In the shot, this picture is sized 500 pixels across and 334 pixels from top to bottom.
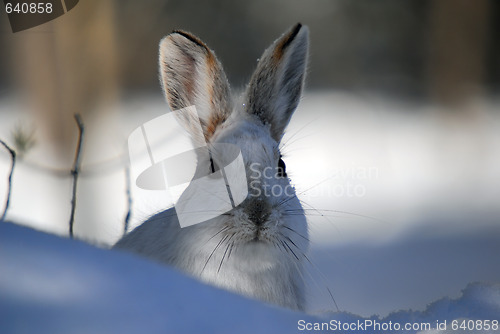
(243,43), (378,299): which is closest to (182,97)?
(378,299)

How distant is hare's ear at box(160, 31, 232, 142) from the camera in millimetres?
1653

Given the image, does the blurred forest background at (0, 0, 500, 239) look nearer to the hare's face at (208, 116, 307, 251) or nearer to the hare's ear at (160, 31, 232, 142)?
the hare's ear at (160, 31, 232, 142)

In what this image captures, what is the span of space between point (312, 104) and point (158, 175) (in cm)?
309

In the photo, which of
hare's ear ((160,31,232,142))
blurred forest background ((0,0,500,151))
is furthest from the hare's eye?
blurred forest background ((0,0,500,151))

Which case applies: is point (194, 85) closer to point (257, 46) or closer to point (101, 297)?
point (101, 297)

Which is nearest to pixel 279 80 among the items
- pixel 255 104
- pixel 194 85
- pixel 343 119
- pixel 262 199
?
pixel 255 104

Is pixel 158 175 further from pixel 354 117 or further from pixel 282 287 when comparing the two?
pixel 354 117

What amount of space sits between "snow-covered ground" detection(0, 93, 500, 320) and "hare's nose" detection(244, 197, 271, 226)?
0.74 ft

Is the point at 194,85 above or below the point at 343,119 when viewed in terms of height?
below

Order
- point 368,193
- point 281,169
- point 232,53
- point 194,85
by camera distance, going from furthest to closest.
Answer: point 232,53 → point 368,193 → point 194,85 → point 281,169

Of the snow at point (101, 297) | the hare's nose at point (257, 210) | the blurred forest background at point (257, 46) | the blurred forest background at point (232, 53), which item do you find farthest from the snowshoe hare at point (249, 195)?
the blurred forest background at point (257, 46)

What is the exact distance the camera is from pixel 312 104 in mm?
4914

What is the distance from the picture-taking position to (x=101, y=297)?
58 centimetres

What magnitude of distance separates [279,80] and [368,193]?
90.7 inches
